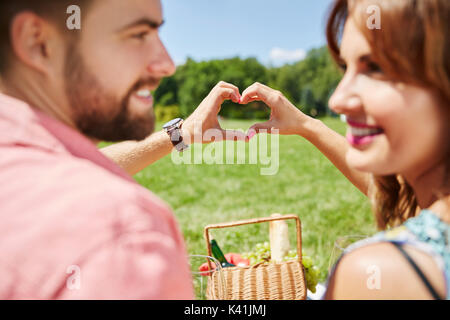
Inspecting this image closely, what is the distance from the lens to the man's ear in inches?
37.5

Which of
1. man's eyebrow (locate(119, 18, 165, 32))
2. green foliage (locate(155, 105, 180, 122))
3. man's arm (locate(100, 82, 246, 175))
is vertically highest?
man's eyebrow (locate(119, 18, 165, 32))

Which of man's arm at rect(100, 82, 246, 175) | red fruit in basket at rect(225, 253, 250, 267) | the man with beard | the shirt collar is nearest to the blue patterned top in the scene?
the man with beard

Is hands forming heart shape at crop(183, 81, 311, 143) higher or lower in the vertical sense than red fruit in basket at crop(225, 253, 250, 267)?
higher

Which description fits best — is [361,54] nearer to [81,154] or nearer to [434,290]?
[434,290]

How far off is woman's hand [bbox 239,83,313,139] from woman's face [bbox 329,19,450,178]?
2.85 ft

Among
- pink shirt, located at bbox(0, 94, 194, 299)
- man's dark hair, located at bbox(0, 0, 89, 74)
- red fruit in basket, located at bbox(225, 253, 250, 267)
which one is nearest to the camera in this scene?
pink shirt, located at bbox(0, 94, 194, 299)

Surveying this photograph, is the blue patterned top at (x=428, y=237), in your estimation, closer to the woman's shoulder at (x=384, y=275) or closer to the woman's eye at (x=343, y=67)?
the woman's shoulder at (x=384, y=275)

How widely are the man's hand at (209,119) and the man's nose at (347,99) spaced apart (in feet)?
3.32

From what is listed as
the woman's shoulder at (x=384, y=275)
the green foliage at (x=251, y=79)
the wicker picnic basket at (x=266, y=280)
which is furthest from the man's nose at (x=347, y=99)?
the green foliage at (x=251, y=79)

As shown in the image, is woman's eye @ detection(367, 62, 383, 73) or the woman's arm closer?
woman's eye @ detection(367, 62, 383, 73)

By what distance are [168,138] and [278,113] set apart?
567 mm

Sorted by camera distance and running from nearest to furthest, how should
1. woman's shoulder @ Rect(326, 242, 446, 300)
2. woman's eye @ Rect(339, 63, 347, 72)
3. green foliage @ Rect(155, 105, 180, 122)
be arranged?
woman's shoulder @ Rect(326, 242, 446, 300) < woman's eye @ Rect(339, 63, 347, 72) < green foliage @ Rect(155, 105, 180, 122)

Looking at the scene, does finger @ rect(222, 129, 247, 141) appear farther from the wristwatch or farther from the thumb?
the wristwatch
